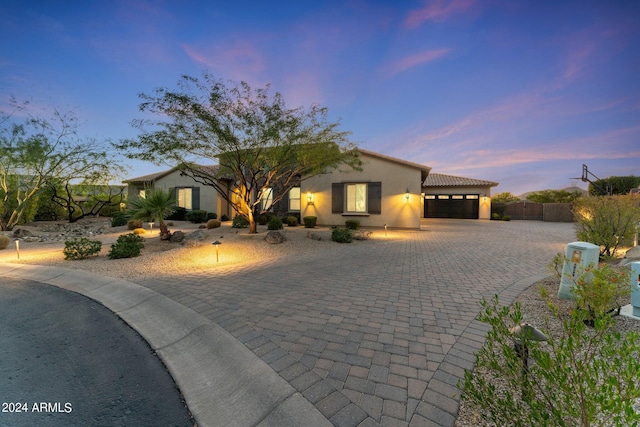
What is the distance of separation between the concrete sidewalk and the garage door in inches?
735

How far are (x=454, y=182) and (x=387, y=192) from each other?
12321 mm

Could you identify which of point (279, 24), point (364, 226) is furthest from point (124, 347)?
Result: point (364, 226)

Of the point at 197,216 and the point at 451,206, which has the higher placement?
the point at 451,206

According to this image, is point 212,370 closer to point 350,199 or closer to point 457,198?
point 350,199

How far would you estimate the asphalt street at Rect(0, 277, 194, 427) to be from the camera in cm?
206

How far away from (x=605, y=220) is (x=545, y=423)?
8627mm

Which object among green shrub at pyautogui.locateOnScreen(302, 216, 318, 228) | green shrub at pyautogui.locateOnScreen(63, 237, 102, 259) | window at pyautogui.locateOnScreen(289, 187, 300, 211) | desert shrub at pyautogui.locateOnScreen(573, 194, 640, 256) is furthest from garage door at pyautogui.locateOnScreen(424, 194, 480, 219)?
green shrub at pyautogui.locateOnScreen(63, 237, 102, 259)

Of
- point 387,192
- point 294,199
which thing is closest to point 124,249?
point 294,199

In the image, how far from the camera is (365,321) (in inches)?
137

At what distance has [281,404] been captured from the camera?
2066 mm

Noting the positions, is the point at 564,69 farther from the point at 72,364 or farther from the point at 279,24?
the point at 72,364

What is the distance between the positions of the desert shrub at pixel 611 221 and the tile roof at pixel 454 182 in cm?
1650

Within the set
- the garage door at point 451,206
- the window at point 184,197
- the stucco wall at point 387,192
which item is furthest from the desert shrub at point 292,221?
the garage door at point 451,206

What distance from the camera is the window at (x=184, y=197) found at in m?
20.6
